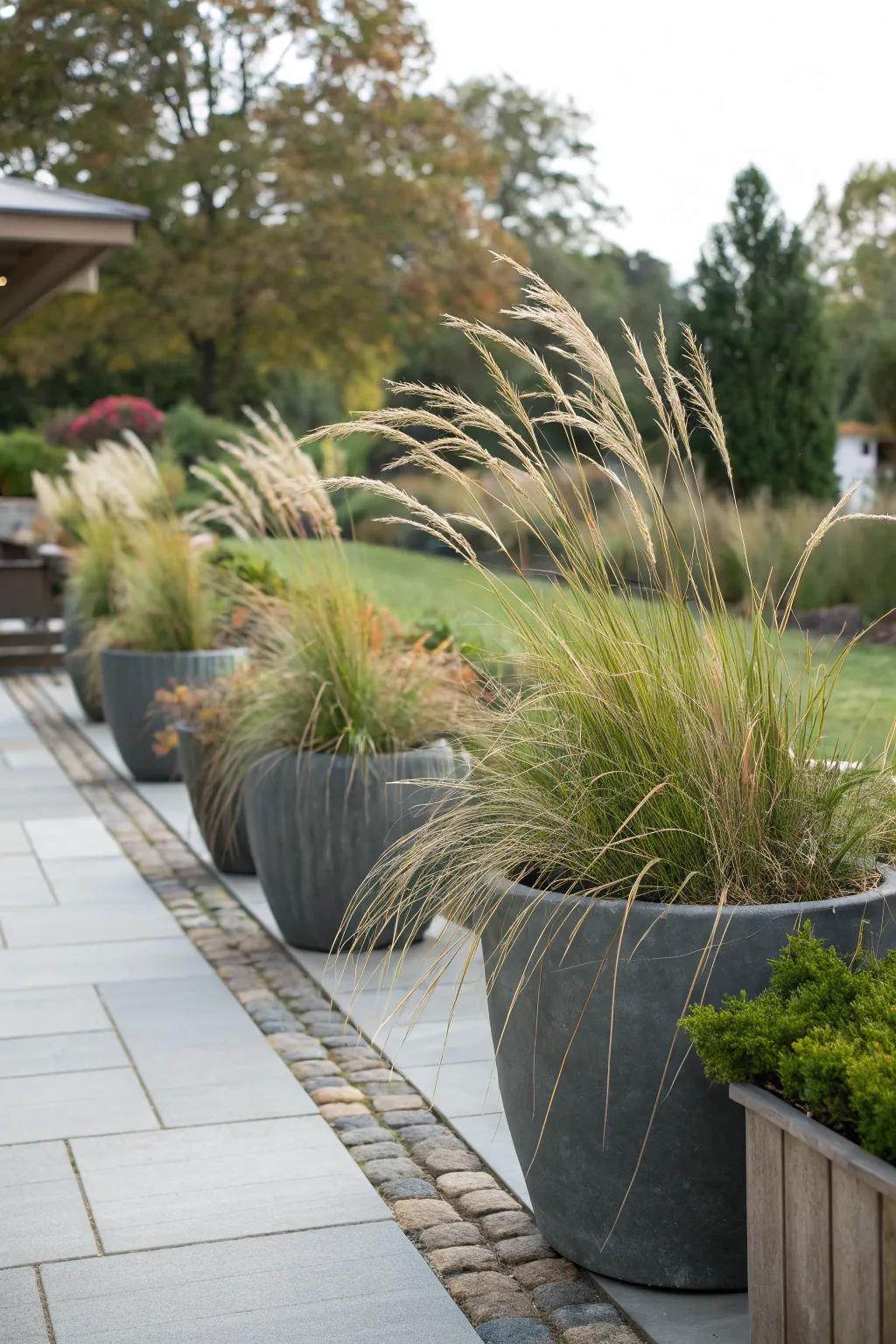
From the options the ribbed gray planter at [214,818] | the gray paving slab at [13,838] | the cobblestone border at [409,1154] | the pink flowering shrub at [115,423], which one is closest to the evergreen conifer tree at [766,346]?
the pink flowering shrub at [115,423]

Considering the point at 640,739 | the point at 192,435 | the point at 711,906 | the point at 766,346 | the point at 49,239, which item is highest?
the point at 766,346

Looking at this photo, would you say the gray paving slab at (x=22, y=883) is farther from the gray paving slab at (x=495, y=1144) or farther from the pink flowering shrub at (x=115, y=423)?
the pink flowering shrub at (x=115, y=423)

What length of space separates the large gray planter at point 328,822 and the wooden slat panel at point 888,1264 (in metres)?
2.21

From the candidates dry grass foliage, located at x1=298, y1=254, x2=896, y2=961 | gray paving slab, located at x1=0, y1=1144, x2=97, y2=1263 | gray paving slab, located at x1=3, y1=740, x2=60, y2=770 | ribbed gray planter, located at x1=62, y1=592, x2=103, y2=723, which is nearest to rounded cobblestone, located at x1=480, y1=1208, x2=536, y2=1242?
dry grass foliage, located at x1=298, y1=254, x2=896, y2=961

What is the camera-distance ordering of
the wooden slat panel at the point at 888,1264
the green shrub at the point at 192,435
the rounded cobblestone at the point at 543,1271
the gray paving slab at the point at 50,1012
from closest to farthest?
1. the wooden slat panel at the point at 888,1264
2. the rounded cobblestone at the point at 543,1271
3. the gray paving slab at the point at 50,1012
4. the green shrub at the point at 192,435

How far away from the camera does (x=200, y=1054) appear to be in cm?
315

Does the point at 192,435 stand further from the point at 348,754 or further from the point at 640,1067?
the point at 640,1067

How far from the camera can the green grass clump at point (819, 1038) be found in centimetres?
157

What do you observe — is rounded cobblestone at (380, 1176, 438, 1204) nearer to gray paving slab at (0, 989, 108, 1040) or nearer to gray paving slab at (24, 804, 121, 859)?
gray paving slab at (0, 989, 108, 1040)

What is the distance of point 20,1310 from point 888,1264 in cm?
124

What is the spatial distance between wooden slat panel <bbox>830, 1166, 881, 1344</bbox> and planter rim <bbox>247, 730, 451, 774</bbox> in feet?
7.03

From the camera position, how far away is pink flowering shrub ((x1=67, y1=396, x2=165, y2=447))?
15.8 meters

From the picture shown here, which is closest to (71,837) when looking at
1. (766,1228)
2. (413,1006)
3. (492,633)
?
(492,633)

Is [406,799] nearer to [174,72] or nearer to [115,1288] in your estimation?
[115,1288]
